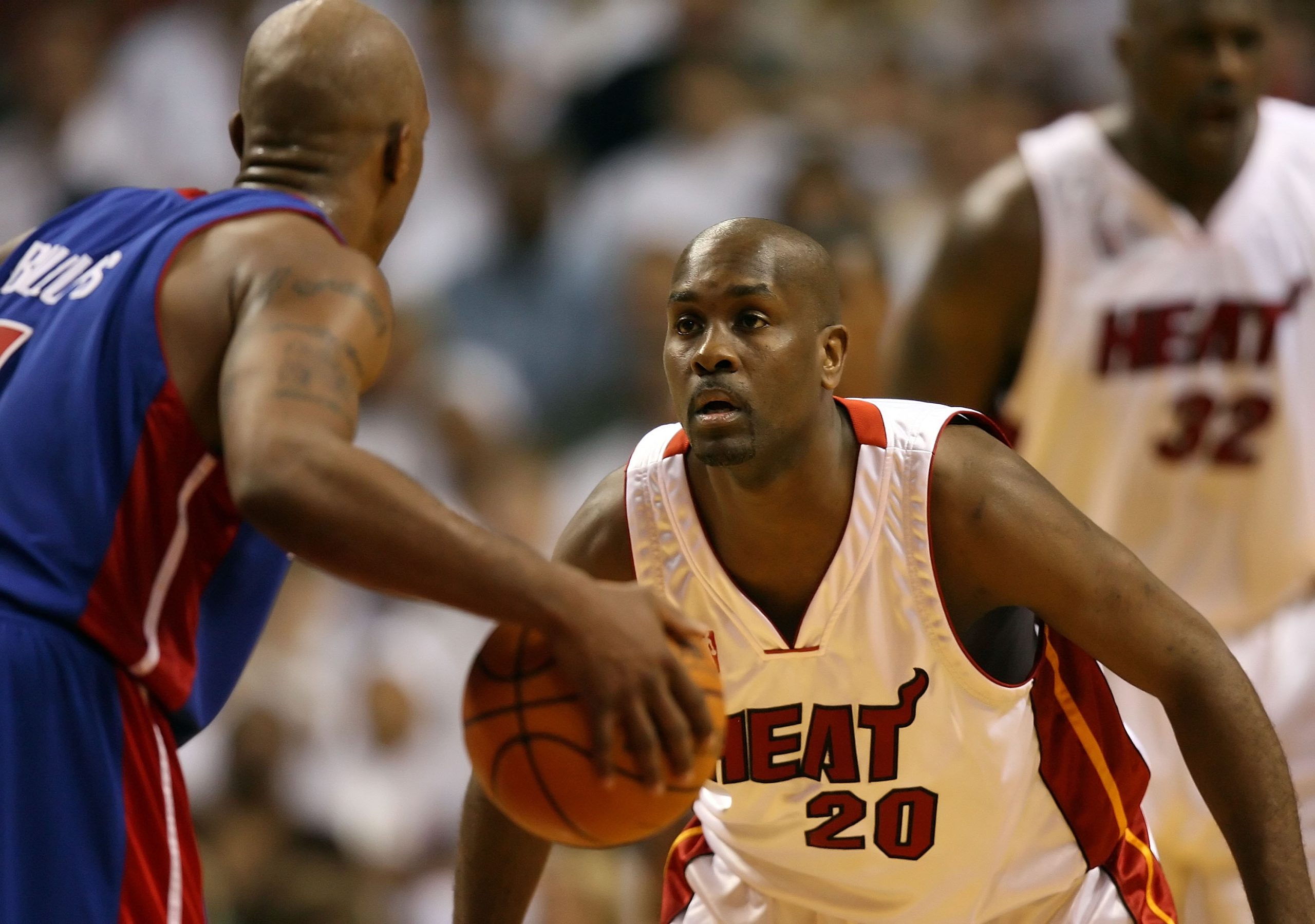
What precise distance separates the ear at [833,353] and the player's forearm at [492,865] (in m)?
0.98

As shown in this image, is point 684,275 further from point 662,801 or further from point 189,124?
point 189,124

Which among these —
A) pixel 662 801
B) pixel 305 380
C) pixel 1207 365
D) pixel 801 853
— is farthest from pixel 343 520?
pixel 1207 365

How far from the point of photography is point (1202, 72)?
452 cm

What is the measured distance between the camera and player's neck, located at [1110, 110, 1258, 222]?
15.3 ft

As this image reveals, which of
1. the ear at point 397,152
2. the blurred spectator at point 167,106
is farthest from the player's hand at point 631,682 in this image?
the blurred spectator at point 167,106

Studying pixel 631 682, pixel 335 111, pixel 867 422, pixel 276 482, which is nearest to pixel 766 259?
pixel 867 422

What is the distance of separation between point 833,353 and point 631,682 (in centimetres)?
122

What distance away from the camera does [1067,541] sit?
292 centimetres

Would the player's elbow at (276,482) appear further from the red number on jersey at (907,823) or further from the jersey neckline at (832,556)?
the red number on jersey at (907,823)

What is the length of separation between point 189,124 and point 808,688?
6.13m

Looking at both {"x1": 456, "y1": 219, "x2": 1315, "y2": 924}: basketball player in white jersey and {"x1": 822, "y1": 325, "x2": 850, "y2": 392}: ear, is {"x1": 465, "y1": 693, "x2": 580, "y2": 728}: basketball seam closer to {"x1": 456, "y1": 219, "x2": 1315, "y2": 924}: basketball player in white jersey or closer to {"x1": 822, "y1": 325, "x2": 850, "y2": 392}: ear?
{"x1": 456, "y1": 219, "x2": 1315, "y2": 924}: basketball player in white jersey

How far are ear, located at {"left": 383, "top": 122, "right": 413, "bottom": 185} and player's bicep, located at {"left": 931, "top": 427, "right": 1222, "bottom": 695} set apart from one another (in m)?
1.07

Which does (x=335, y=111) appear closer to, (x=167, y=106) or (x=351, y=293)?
(x=351, y=293)

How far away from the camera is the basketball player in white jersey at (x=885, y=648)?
9.66ft
